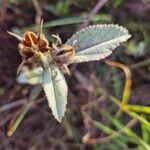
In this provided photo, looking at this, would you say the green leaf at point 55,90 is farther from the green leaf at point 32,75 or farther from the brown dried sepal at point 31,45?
the green leaf at point 32,75

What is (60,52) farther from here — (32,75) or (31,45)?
(32,75)

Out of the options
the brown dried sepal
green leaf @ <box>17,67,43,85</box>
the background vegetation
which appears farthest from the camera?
the background vegetation

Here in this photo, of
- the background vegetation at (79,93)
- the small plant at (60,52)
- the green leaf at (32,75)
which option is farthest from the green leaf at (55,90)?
the background vegetation at (79,93)

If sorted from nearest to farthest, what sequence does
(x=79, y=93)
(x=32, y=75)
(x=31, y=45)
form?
(x=31, y=45) < (x=32, y=75) < (x=79, y=93)

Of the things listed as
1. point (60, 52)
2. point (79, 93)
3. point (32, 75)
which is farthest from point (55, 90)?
point (79, 93)

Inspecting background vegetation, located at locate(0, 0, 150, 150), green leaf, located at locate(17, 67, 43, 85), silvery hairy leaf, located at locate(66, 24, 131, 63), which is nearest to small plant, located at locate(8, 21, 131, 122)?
silvery hairy leaf, located at locate(66, 24, 131, 63)

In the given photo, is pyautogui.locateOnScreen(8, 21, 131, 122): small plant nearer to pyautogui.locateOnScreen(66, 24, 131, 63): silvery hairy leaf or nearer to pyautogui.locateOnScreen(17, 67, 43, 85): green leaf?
pyautogui.locateOnScreen(66, 24, 131, 63): silvery hairy leaf

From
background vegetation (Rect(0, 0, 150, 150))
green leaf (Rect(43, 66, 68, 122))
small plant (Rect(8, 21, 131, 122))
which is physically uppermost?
small plant (Rect(8, 21, 131, 122))

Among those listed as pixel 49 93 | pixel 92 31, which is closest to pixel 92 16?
pixel 92 31

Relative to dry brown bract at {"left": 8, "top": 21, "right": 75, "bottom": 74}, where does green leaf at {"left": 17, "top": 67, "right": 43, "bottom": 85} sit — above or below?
below
